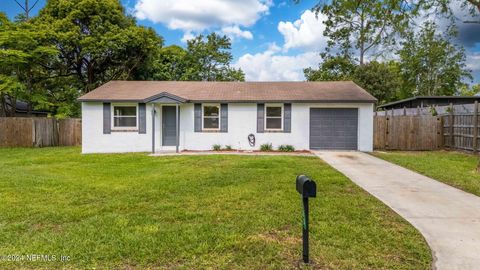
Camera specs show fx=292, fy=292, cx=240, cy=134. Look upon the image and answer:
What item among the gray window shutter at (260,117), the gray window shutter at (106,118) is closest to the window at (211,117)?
the gray window shutter at (260,117)

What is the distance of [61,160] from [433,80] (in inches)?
1683

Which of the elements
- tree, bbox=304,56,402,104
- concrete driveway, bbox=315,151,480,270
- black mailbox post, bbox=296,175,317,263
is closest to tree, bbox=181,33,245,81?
tree, bbox=304,56,402,104

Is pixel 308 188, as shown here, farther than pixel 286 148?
No

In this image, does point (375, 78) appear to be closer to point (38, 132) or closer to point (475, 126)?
point (475, 126)

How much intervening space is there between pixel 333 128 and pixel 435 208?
9.01m

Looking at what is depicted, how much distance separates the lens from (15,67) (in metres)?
16.9

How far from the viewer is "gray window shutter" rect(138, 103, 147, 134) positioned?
13461mm

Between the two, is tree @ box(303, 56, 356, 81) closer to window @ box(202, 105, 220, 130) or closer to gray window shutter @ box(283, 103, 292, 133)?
gray window shutter @ box(283, 103, 292, 133)

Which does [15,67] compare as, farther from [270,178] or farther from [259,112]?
[270,178]

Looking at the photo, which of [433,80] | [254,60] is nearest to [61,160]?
[254,60]

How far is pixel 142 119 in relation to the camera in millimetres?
13477

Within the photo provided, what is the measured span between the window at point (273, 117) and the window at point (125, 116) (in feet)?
20.2

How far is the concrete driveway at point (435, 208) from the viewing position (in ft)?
10.5

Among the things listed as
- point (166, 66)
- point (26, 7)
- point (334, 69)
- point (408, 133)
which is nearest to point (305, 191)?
point (408, 133)
